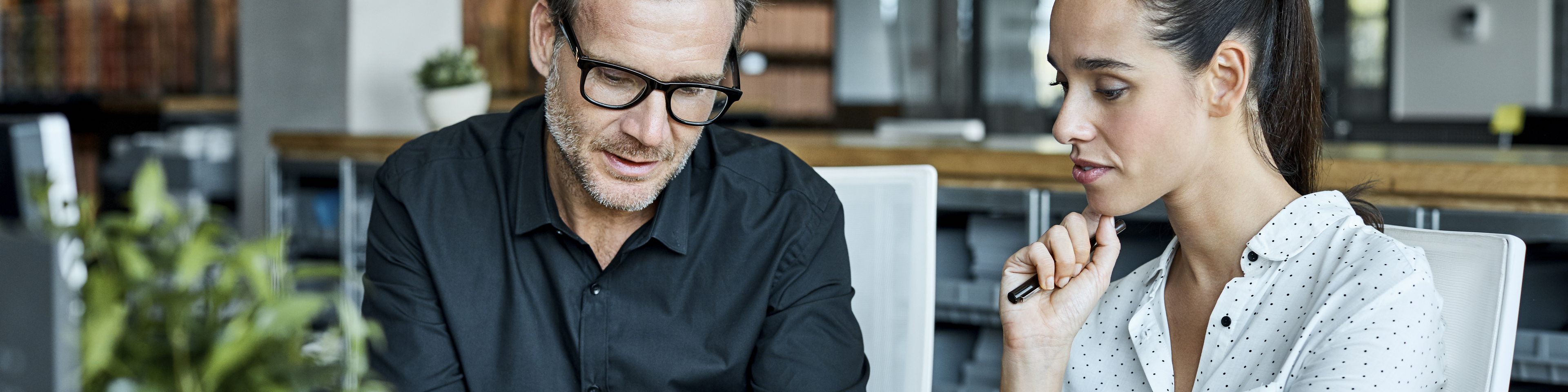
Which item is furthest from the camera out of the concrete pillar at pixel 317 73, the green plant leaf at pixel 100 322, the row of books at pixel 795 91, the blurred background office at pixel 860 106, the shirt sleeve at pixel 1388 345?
the row of books at pixel 795 91

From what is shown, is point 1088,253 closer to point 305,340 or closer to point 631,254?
point 631,254

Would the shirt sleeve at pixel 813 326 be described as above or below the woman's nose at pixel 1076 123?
below

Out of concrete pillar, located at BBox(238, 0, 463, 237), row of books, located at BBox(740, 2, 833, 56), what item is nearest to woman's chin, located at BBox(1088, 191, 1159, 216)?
concrete pillar, located at BBox(238, 0, 463, 237)

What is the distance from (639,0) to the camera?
118 cm

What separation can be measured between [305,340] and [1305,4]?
1060 millimetres

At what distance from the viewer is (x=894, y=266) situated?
4.81 feet

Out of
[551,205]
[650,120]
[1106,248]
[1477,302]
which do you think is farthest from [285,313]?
[1477,302]

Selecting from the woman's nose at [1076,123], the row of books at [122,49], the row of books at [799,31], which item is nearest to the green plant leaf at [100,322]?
the woman's nose at [1076,123]

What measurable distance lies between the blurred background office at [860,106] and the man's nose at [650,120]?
0.73ft

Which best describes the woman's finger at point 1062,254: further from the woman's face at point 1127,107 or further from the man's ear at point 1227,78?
the man's ear at point 1227,78

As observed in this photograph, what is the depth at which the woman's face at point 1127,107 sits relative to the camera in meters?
Result: 1.06

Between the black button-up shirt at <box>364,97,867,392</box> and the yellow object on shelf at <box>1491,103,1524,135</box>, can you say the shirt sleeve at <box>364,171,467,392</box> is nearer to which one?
the black button-up shirt at <box>364,97,867,392</box>

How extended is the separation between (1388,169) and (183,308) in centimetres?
163

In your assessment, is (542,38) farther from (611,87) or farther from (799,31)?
(799,31)
